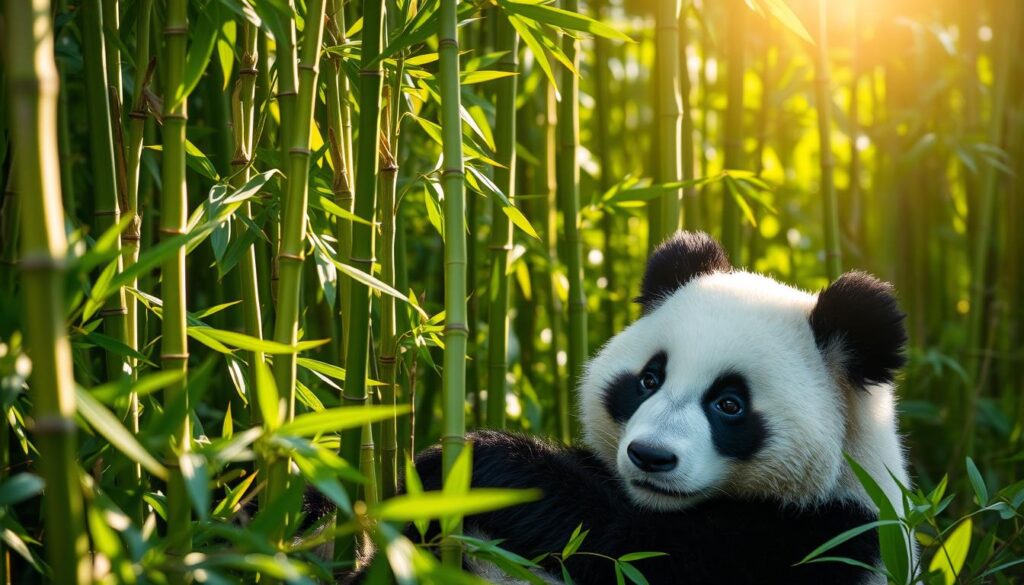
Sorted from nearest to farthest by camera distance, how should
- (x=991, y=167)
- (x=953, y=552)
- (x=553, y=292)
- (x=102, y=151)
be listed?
(x=953, y=552) < (x=102, y=151) < (x=553, y=292) < (x=991, y=167)

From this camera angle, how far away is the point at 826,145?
2.67 m

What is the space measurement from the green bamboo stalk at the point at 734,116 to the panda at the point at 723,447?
0.67 meters

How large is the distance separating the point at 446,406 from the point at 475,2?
0.79 metres

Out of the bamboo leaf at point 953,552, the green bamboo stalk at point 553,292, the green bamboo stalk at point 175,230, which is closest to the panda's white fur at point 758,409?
the bamboo leaf at point 953,552

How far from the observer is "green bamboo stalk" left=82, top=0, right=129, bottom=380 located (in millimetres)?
1708

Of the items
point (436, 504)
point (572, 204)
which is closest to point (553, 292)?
point (572, 204)

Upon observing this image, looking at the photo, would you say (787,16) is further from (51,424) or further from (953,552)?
(51,424)

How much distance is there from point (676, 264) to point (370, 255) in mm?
938

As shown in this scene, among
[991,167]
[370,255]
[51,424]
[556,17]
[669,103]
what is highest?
[556,17]

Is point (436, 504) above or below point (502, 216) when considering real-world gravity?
below

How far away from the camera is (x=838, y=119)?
3727 millimetres

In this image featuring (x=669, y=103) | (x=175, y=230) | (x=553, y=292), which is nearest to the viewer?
(x=175, y=230)

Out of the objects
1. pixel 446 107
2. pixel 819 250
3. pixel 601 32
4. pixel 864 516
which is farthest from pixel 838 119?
pixel 446 107

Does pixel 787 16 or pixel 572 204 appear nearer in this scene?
pixel 787 16
